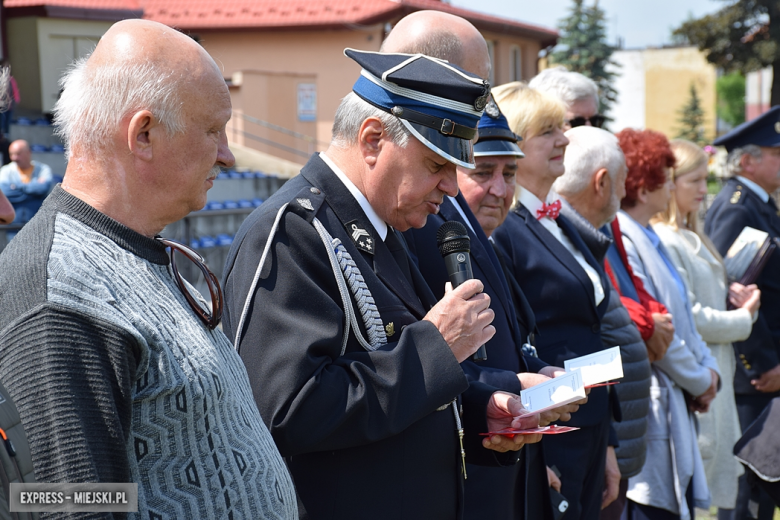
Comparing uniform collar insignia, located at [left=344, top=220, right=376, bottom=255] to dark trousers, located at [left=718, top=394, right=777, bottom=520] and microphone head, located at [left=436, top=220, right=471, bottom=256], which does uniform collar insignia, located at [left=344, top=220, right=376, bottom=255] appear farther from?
dark trousers, located at [left=718, top=394, right=777, bottom=520]

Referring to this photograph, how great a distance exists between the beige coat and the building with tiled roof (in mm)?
17762

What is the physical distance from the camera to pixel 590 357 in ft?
8.85

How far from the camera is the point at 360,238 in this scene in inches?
89.2

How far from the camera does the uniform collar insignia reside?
2258mm

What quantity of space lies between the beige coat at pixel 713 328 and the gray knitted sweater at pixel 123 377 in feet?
12.6

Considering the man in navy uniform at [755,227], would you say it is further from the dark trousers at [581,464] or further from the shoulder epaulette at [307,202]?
the shoulder epaulette at [307,202]

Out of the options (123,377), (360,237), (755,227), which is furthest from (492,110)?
(755,227)

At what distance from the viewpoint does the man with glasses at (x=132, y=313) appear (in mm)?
1309

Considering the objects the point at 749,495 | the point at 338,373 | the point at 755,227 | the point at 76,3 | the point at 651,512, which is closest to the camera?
the point at 338,373

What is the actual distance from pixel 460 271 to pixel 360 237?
0.34 m

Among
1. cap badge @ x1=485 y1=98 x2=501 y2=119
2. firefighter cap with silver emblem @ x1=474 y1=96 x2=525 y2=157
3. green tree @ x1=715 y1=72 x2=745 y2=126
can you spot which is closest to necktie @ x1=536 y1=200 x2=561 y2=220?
firefighter cap with silver emblem @ x1=474 y1=96 x2=525 y2=157

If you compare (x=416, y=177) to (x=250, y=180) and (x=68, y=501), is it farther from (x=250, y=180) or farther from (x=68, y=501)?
(x=250, y=180)

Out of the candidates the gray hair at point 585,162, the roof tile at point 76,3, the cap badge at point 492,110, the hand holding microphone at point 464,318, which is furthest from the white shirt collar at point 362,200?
the roof tile at point 76,3

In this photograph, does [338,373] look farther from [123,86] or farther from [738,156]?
[738,156]
